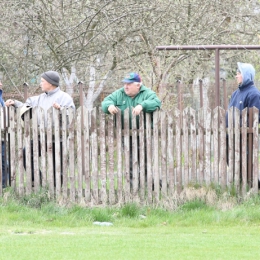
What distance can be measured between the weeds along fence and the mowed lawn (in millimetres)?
1240

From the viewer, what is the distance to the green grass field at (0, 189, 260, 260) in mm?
7172

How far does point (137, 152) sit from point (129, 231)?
5.64 ft

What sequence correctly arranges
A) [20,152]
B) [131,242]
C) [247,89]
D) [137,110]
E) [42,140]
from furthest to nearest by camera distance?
[247,89] < [20,152] < [42,140] < [137,110] < [131,242]

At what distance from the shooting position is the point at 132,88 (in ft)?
35.0

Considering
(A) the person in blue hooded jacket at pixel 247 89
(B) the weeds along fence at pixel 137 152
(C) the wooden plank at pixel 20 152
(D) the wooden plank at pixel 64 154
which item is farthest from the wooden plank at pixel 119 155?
(A) the person in blue hooded jacket at pixel 247 89

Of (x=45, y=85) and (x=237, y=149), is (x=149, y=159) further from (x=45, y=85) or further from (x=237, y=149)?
(x=45, y=85)

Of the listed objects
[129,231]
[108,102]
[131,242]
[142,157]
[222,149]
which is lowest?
[129,231]

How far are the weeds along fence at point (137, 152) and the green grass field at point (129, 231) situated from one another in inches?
Answer: 14.0

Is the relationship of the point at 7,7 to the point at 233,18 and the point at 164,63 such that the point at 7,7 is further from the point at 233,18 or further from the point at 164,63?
the point at 233,18

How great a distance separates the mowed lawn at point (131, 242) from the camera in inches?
278

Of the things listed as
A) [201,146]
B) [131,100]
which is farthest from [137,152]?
[201,146]

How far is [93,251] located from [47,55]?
8.44 metres

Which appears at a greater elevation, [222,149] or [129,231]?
[222,149]

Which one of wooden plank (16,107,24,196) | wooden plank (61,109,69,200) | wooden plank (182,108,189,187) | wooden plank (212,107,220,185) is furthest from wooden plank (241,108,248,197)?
wooden plank (16,107,24,196)
